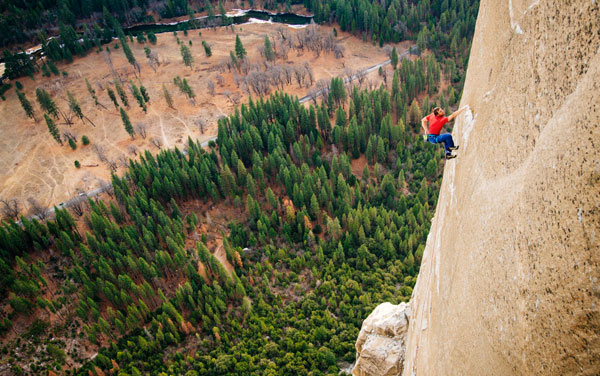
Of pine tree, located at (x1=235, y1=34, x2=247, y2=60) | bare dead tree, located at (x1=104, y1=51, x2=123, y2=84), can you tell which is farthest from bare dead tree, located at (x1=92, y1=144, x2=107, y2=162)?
pine tree, located at (x1=235, y1=34, x2=247, y2=60)

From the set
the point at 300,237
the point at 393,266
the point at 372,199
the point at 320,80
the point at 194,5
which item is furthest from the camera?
the point at 194,5

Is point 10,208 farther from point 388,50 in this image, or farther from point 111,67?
point 388,50

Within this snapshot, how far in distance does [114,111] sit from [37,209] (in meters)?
33.2

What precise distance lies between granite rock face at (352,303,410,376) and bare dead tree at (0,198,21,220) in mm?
60506

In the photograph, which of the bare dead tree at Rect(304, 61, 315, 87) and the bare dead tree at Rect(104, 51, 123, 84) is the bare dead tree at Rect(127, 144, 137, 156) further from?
Answer: the bare dead tree at Rect(304, 61, 315, 87)

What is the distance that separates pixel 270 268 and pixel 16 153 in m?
58.8

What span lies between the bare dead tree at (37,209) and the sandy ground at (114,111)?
196 cm

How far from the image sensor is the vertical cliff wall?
464 cm

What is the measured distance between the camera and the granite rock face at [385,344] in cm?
2227

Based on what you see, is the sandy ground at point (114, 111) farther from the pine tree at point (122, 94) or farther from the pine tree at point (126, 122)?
the pine tree at point (126, 122)

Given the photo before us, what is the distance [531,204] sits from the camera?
5.80 metres

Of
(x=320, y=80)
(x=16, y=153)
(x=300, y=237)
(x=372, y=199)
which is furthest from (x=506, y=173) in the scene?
(x=16, y=153)

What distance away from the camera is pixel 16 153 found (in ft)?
244

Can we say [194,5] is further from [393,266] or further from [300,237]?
[393,266]
